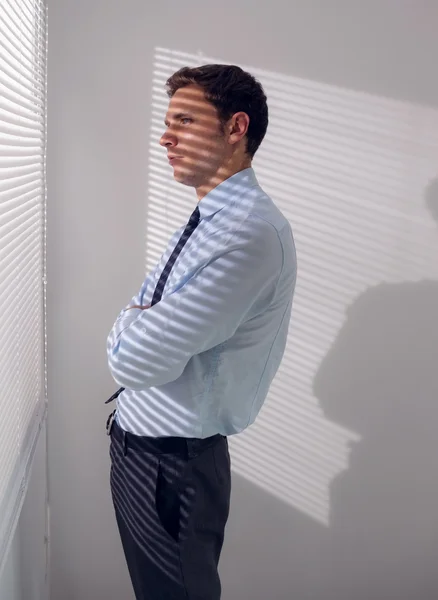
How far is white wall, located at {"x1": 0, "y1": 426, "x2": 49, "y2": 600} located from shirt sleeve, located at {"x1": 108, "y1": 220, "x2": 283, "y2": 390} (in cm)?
72

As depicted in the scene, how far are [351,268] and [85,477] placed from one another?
1.08 meters

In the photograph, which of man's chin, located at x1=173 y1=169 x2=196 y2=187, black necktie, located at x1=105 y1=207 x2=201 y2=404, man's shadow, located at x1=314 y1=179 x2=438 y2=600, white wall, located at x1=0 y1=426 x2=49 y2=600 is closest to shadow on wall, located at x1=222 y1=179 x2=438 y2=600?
man's shadow, located at x1=314 y1=179 x2=438 y2=600

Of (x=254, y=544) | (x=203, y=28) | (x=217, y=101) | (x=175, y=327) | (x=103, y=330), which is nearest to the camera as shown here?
(x=175, y=327)

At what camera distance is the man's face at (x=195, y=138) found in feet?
4.17

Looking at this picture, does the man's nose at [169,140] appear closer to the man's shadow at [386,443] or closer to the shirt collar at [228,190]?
the shirt collar at [228,190]

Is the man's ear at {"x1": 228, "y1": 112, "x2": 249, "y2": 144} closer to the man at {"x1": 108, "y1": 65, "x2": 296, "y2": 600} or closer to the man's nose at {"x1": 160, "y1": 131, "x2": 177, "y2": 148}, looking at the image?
the man at {"x1": 108, "y1": 65, "x2": 296, "y2": 600}

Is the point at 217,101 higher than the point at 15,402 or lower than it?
higher

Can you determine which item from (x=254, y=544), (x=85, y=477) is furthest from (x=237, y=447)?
(x=85, y=477)

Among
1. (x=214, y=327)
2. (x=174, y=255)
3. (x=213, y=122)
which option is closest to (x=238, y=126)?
(x=213, y=122)

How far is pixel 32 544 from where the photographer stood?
184 cm

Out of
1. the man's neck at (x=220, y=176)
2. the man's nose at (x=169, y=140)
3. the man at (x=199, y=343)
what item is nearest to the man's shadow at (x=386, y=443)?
the man at (x=199, y=343)

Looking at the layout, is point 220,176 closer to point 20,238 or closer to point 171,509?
point 20,238

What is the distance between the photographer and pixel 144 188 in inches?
72.5

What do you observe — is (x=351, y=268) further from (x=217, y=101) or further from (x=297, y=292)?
(x=217, y=101)
